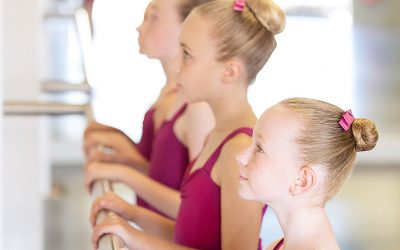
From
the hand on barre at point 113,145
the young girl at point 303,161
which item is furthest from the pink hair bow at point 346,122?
the hand on barre at point 113,145

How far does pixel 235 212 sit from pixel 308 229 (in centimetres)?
22

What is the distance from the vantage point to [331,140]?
1049 millimetres

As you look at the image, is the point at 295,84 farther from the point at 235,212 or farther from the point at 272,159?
the point at 272,159

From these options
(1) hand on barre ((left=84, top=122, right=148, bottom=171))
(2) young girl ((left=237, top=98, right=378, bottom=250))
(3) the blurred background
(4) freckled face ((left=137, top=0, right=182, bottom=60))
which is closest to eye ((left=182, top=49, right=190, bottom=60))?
(4) freckled face ((left=137, top=0, right=182, bottom=60))

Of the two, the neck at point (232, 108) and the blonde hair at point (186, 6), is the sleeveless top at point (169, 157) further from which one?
the neck at point (232, 108)

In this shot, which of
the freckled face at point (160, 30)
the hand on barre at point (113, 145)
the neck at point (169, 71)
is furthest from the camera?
the hand on barre at point (113, 145)

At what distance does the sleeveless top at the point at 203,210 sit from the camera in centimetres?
134

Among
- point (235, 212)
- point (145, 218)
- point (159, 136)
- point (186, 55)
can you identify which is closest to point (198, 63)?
point (186, 55)

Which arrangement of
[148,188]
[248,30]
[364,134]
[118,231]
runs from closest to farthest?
[364,134]
[118,231]
[248,30]
[148,188]

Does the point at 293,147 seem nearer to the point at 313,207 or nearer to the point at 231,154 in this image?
the point at 313,207

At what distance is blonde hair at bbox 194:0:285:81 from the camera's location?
4.28ft

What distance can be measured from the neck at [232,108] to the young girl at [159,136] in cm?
24

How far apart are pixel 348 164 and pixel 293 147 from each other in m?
0.07

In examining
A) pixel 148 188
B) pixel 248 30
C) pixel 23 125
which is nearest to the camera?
pixel 248 30
